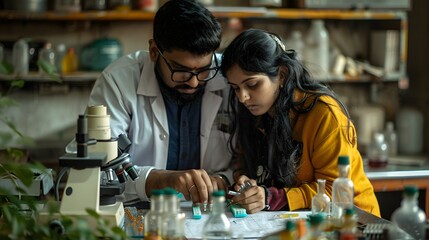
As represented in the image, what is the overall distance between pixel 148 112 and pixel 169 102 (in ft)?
0.31

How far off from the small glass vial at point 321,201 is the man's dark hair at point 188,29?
0.69 metres

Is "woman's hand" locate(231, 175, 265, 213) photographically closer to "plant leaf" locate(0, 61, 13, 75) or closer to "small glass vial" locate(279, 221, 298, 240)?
"small glass vial" locate(279, 221, 298, 240)

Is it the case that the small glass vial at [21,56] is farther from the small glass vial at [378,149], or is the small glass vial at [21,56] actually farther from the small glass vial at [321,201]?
the small glass vial at [321,201]

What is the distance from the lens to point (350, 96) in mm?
4766

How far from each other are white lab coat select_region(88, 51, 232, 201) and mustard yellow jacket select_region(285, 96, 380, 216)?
38cm

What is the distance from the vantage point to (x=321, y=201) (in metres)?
2.18

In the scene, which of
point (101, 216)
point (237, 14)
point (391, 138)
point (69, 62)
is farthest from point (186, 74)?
point (391, 138)

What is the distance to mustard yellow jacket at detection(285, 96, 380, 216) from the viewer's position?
7.95ft

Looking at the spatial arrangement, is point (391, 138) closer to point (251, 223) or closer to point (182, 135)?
point (182, 135)

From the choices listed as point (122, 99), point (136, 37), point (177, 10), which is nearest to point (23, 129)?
point (136, 37)

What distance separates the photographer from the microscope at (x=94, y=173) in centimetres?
199

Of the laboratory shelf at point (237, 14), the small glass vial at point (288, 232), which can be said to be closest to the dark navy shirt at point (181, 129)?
the small glass vial at point (288, 232)

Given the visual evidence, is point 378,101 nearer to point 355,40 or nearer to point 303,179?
point 355,40

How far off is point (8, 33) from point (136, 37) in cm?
78
